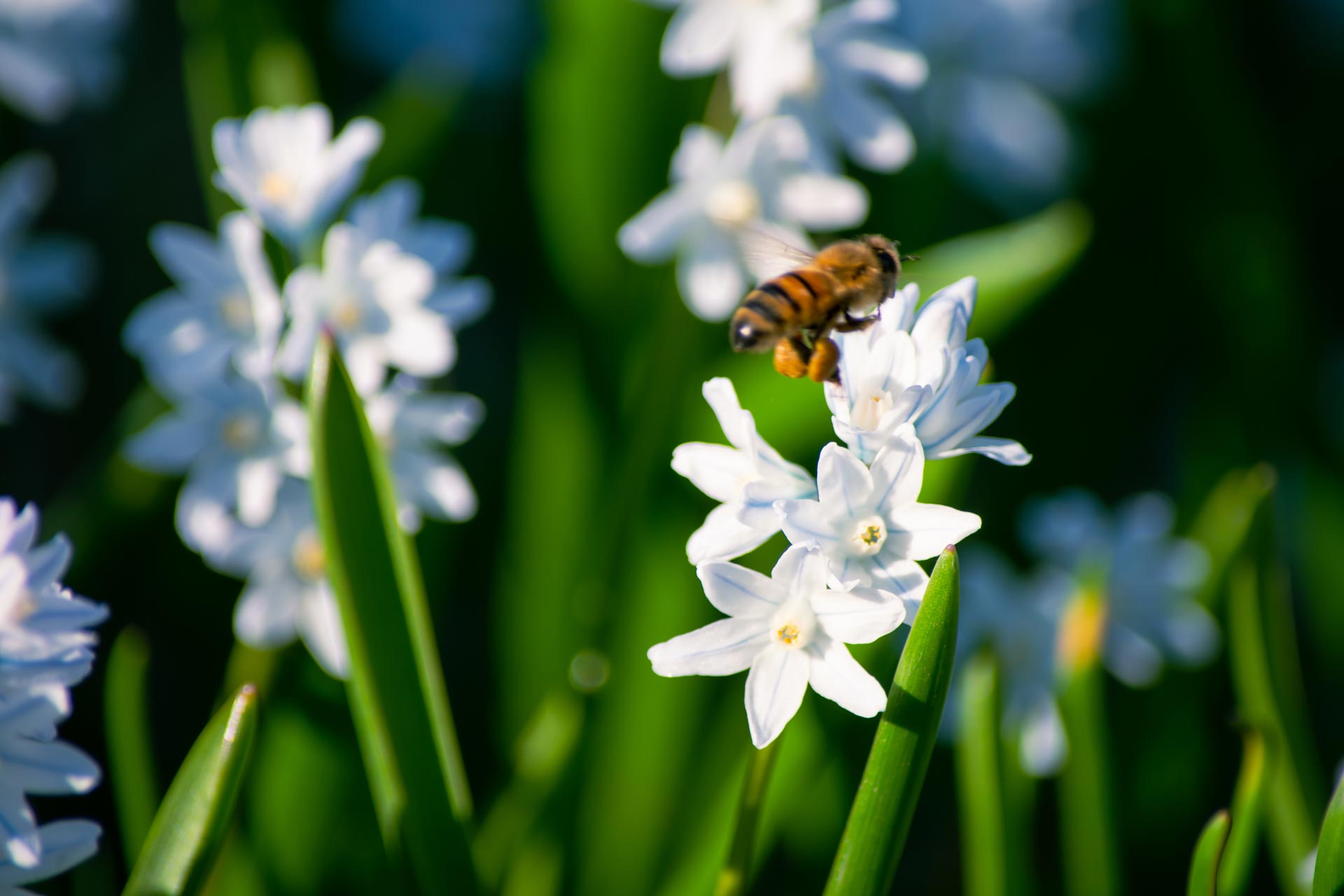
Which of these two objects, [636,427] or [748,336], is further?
[636,427]

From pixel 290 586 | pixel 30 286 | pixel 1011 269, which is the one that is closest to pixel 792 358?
pixel 1011 269

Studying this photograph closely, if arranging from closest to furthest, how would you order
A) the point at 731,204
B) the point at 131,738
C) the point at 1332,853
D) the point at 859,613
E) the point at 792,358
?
the point at 859,613 → the point at 1332,853 → the point at 792,358 → the point at 131,738 → the point at 731,204

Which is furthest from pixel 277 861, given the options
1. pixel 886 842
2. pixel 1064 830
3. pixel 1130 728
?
pixel 1130 728

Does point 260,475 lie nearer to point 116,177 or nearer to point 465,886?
point 465,886

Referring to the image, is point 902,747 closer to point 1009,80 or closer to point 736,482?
point 736,482

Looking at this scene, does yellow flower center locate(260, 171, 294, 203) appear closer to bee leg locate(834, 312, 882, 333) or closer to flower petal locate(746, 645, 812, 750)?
bee leg locate(834, 312, 882, 333)

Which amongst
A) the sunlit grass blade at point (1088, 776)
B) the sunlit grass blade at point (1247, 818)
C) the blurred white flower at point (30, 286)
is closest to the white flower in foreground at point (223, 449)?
the blurred white flower at point (30, 286)

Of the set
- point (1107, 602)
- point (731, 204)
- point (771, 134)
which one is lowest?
point (1107, 602)
